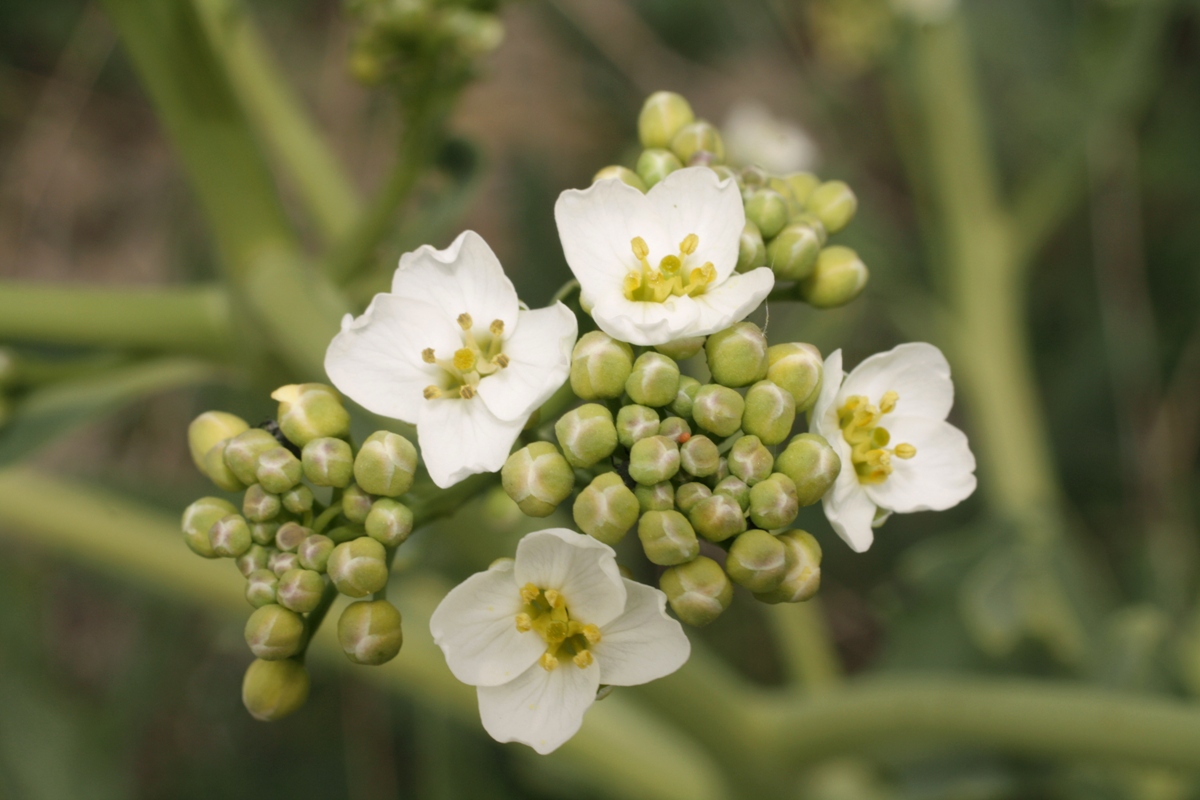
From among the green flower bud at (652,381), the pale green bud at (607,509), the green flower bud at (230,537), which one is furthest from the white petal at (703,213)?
the green flower bud at (230,537)

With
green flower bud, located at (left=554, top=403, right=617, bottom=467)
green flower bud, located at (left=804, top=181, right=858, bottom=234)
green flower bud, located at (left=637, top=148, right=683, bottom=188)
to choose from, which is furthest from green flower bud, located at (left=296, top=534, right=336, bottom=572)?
green flower bud, located at (left=804, top=181, right=858, bottom=234)

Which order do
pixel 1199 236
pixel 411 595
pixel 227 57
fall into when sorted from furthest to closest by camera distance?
pixel 1199 236
pixel 411 595
pixel 227 57

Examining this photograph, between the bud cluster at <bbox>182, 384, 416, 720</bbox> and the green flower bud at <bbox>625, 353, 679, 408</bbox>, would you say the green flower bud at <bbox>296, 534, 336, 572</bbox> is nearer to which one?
the bud cluster at <bbox>182, 384, 416, 720</bbox>

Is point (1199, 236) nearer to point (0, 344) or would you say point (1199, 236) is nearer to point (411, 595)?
point (411, 595)

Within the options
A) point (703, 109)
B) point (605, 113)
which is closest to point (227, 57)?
point (605, 113)

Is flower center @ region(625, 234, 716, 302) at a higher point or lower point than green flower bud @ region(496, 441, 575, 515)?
higher

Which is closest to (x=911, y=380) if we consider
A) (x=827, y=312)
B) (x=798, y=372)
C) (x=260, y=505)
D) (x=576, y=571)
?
(x=798, y=372)
